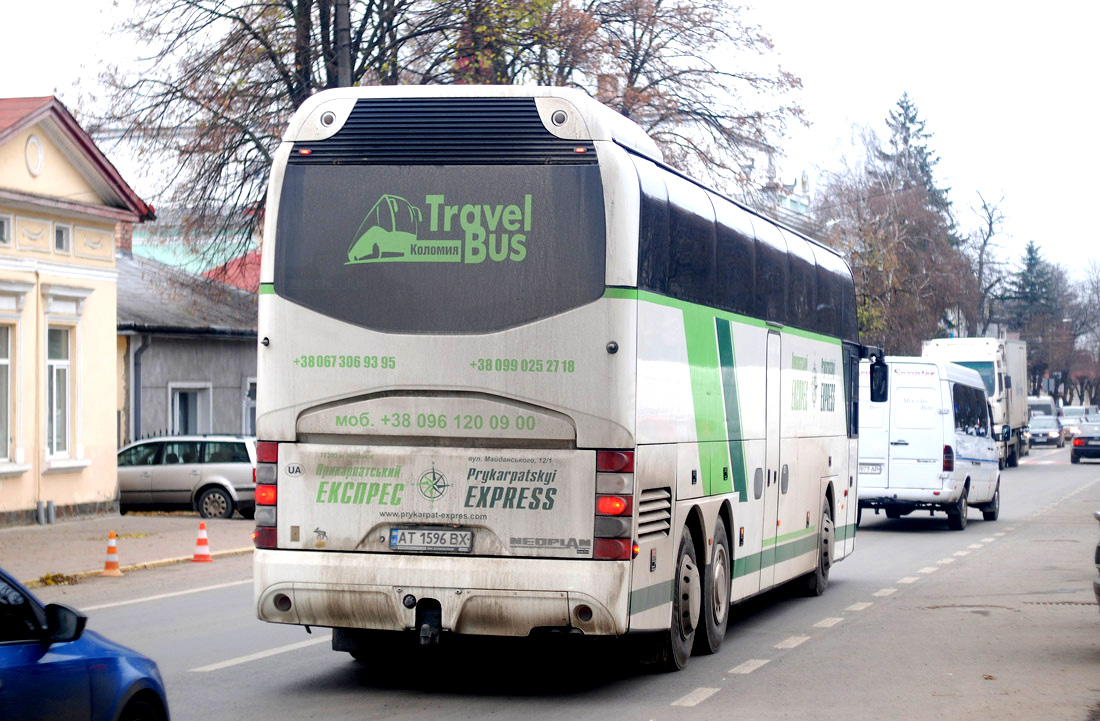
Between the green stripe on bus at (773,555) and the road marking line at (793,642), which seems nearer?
the road marking line at (793,642)

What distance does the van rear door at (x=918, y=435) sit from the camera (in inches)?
899

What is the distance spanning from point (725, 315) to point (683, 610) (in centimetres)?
235

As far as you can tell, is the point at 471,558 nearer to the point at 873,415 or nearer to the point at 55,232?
the point at 873,415

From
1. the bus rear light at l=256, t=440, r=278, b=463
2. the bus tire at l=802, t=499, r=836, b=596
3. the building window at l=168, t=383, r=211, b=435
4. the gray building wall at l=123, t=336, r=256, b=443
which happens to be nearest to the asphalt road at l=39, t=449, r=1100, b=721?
the bus tire at l=802, t=499, r=836, b=596

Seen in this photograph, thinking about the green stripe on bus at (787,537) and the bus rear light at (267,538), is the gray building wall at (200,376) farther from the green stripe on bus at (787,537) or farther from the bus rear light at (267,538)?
the bus rear light at (267,538)

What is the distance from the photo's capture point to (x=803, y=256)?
1404 centimetres

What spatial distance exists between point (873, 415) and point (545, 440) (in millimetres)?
15551

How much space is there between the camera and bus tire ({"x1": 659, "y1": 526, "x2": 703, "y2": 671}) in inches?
379

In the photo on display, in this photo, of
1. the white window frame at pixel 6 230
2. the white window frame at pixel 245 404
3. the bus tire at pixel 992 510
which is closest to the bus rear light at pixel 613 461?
the white window frame at pixel 6 230

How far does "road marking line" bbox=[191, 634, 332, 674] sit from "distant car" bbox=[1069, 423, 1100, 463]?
46269mm

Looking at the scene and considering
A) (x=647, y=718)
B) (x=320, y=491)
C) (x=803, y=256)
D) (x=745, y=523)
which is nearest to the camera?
(x=647, y=718)

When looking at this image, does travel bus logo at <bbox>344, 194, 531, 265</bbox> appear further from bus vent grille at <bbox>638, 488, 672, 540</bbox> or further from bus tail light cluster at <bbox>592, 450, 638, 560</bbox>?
bus vent grille at <bbox>638, 488, 672, 540</bbox>

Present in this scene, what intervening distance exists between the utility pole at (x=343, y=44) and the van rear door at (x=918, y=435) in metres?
10.1

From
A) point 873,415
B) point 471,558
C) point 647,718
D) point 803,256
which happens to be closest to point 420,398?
point 471,558
